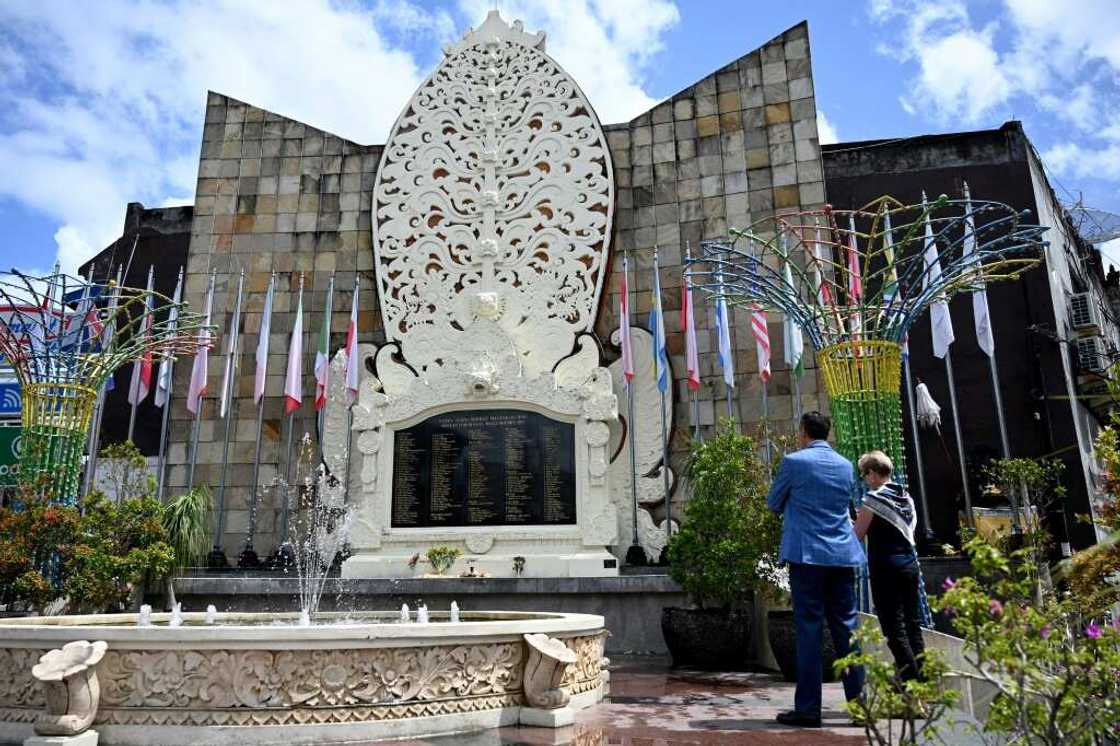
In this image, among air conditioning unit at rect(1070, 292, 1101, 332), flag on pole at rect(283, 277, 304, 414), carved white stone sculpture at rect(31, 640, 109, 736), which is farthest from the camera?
air conditioning unit at rect(1070, 292, 1101, 332)

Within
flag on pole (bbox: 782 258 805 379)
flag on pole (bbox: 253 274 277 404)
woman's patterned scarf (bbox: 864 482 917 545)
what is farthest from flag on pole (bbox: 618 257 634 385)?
woman's patterned scarf (bbox: 864 482 917 545)

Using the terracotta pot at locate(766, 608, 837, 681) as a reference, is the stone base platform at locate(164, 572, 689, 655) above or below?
above

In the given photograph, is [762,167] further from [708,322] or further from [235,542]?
[235,542]

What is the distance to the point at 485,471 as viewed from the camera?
39.3 ft

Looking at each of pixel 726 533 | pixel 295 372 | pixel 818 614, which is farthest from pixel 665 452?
pixel 818 614

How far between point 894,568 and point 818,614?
558 millimetres

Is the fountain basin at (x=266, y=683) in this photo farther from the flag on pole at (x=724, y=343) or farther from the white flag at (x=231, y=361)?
the white flag at (x=231, y=361)

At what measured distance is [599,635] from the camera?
6223 mm

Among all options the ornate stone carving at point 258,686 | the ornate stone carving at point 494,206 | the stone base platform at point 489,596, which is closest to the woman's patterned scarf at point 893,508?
the ornate stone carving at point 258,686

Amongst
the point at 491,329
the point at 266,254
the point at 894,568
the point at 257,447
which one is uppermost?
the point at 266,254

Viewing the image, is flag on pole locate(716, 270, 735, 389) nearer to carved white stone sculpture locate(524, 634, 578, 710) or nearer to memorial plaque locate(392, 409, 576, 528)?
memorial plaque locate(392, 409, 576, 528)

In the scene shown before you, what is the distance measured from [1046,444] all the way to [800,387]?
9855 millimetres

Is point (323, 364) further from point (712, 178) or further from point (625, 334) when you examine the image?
point (712, 178)

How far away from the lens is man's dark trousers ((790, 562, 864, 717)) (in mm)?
4848
